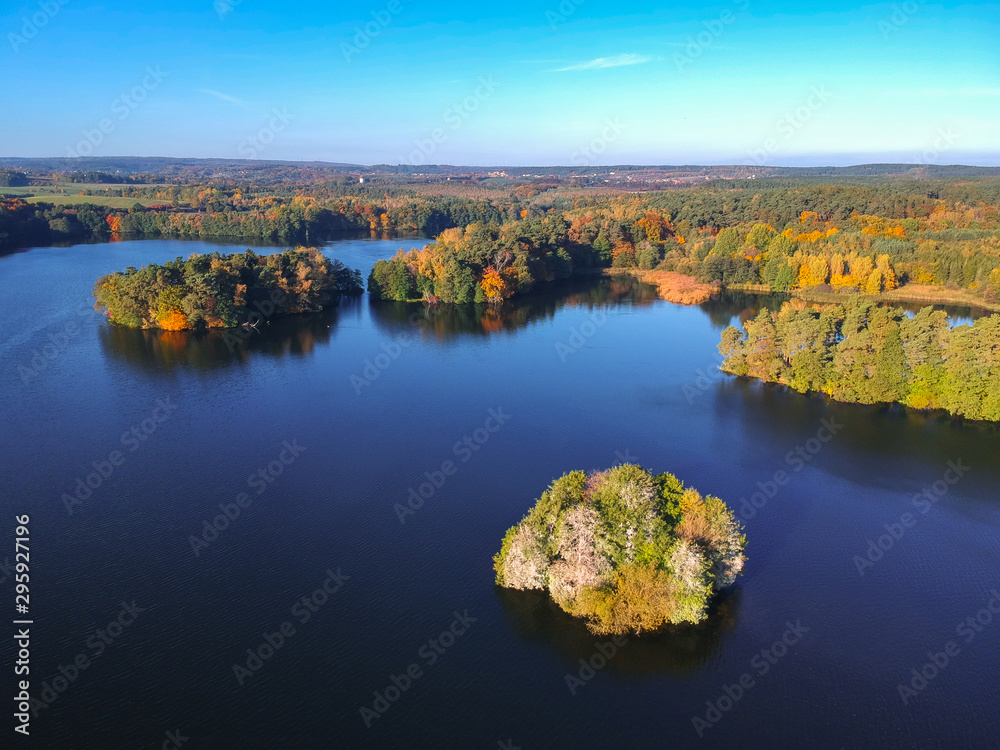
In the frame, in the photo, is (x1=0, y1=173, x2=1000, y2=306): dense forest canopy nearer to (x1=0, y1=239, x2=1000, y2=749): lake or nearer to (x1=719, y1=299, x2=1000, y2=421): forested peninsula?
(x1=0, y1=239, x2=1000, y2=749): lake

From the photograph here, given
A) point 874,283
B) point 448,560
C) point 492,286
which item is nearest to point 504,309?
point 492,286

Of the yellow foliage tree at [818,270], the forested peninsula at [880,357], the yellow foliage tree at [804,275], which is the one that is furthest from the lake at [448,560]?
the yellow foliage tree at [804,275]

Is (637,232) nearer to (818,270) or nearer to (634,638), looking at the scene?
(818,270)

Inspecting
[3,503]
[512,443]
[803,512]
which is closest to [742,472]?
[803,512]

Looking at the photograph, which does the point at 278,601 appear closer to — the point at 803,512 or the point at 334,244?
the point at 803,512

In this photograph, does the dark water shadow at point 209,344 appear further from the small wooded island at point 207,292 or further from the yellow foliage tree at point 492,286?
the yellow foliage tree at point 492,286

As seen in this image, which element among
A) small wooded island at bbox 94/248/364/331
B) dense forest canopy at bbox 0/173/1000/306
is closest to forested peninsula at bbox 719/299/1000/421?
dense forest canopy at bbox 0/173/1000/306
